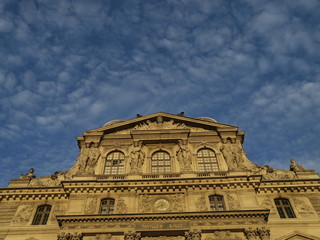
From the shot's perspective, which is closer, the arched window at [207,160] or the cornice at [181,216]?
the cornice at [181,216]

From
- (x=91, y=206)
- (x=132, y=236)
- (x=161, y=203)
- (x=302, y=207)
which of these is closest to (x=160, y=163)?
(x=161, y=203)

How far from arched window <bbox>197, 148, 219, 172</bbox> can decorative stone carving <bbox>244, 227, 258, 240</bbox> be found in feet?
22.2

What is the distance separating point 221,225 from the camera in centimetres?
2320

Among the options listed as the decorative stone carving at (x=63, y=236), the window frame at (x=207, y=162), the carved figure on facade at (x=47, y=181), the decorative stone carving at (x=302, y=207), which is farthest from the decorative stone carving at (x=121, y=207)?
the decorative stone carving at (x=302, y=207)

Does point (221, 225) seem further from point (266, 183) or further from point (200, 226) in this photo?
point (266, 183)

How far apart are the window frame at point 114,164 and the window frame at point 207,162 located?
7530 millimetres

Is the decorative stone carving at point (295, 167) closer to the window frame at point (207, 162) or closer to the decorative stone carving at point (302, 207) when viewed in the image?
the decorative stone carving at point (302, 207)

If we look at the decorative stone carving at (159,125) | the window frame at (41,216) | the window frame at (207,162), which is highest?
the decorative stone carving at (159,125)

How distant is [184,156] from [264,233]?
9.68 m

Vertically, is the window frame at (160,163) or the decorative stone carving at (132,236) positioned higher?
the window frame at (160,163)

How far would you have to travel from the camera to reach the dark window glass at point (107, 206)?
81.3 feet

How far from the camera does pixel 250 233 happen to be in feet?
74.2

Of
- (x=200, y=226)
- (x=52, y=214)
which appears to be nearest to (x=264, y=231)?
(x=200, y=226)

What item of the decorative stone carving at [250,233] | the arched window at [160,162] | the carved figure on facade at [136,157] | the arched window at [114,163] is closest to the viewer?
the decorative stone carving at [250,233]
